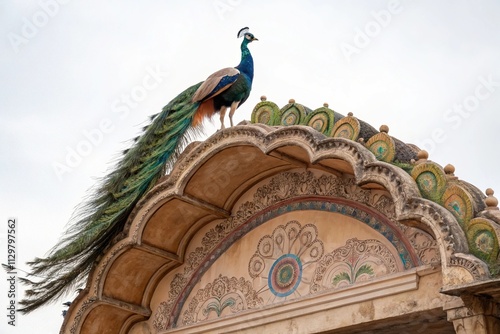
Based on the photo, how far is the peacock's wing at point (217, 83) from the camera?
8.48m

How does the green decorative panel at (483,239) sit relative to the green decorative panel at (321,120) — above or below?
below

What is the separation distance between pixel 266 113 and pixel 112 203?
75.3 inches

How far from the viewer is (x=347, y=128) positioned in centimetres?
744

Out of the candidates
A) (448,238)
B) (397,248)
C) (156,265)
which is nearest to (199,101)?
(156,265)

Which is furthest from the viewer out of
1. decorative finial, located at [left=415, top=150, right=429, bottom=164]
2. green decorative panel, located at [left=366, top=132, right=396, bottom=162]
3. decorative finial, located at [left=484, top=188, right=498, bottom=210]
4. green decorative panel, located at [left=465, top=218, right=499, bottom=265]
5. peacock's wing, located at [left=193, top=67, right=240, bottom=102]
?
peacock's wing, located at [left=193, top=67, right=240, bottom=102]

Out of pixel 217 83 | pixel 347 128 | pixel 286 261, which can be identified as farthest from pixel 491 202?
pixel 217 83

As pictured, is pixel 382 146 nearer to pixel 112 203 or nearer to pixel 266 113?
pixel 266 113

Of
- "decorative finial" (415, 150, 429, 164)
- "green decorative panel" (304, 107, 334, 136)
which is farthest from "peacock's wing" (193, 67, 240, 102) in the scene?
"decorative finial" (415, 150, 429, 164)

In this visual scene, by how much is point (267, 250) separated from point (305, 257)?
1.61 ft

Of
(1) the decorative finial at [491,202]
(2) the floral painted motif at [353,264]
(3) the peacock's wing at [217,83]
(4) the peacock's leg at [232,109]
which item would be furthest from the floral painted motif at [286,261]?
(1) the decorative finial at [491,202]

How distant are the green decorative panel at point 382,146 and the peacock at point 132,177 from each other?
1736 millimetres

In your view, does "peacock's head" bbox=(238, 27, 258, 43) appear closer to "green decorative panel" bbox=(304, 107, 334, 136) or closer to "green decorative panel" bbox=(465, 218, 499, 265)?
"green decorative panel" bbox=(304, 107, 334, 136)

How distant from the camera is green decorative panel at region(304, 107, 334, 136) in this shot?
299 inches

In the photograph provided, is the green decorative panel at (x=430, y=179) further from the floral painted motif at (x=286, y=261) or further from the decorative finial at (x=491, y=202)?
the floral painted motif at (x=286, y=261)
